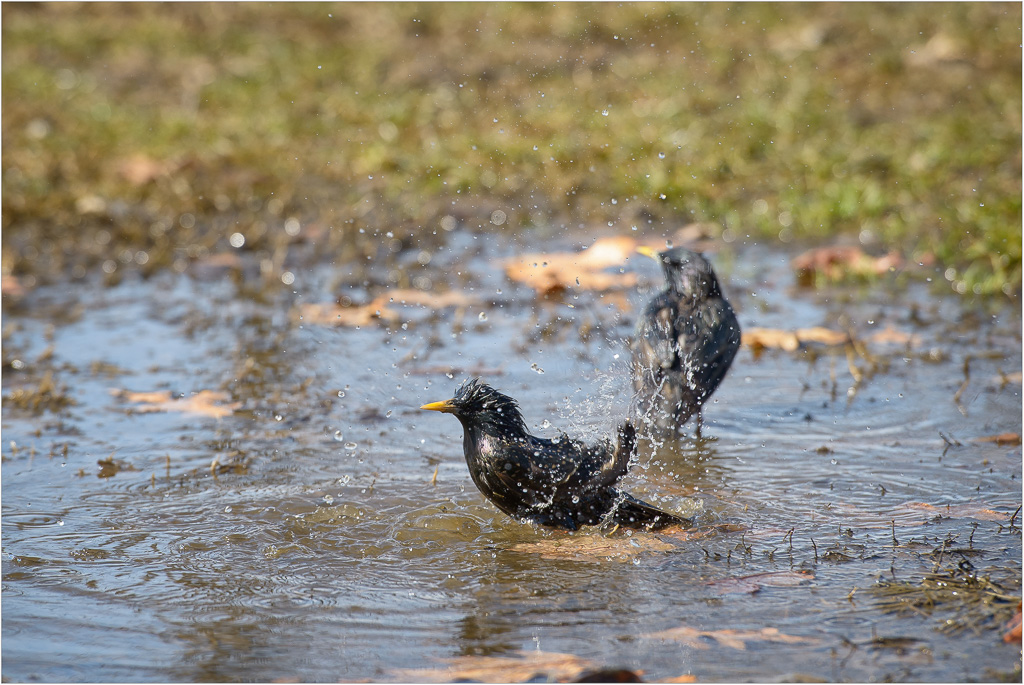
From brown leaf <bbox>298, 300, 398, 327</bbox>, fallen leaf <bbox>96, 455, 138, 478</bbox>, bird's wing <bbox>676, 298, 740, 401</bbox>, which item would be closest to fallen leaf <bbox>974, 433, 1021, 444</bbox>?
bird's wing <bbox>676, 298, 740, 401</bbox>

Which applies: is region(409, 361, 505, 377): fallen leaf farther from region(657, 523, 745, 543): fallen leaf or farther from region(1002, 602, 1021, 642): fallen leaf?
region(1002, 602, 1021, 642): fallen leaf

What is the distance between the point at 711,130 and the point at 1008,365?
5118mm

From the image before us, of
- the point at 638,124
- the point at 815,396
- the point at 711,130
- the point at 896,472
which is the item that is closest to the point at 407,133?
the point at 638,124

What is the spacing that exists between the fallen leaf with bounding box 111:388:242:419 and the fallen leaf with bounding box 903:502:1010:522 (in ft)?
11.3

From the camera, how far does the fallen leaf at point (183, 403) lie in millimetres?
5973

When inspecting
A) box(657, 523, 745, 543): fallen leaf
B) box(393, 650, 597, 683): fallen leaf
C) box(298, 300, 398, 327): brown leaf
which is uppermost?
box(298, 300, 398, 327): brown leaf

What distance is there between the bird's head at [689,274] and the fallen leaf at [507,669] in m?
2.78

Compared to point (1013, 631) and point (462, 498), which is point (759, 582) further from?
point (462, 498)

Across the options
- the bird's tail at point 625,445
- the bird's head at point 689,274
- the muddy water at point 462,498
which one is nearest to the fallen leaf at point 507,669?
the muddy water at point 462,498

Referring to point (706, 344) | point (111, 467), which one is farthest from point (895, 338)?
point (111, 467)

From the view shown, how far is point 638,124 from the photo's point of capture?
442 inches

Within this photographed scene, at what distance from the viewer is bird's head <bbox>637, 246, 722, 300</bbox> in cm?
578

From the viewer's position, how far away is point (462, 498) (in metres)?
4.88

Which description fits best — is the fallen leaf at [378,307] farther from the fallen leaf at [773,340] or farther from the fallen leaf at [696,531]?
the fallen leaf at [696,531]
